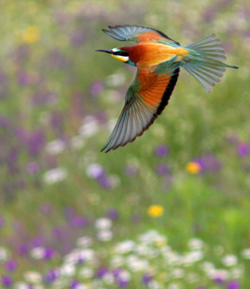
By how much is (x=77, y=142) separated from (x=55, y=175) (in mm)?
340

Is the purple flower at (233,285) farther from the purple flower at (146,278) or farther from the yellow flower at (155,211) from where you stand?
the yellow flower at (155,211)

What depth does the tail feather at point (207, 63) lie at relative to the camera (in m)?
0.98

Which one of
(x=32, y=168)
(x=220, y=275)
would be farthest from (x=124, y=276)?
(x=32, y=168)

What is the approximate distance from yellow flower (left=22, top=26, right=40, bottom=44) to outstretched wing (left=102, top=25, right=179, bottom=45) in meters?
4.47

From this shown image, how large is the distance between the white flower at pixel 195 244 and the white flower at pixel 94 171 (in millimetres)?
806

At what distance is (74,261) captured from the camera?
2.70 m

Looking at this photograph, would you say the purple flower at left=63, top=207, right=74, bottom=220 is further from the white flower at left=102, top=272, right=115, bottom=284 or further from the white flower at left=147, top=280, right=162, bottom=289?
the white flower at left=147, top=280, right=162, bottom=289

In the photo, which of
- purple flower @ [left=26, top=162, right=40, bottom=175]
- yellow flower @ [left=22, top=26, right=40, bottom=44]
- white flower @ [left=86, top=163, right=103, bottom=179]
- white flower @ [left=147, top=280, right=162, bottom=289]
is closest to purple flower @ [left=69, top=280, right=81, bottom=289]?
white flower @ [left=147, top=280, right=162, bottom=289]

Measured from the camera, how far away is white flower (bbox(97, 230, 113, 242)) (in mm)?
2879

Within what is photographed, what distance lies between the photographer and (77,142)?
11.9 feet

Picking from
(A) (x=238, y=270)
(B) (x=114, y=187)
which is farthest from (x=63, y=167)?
(A) (x=238, y=270)

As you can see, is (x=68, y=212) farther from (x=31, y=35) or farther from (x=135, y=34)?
(x=31, y=35)

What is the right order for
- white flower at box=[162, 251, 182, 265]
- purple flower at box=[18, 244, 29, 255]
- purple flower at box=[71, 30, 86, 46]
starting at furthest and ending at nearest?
purple flower at box=[71, 30, 86, 46]
purple flower at box=[18, 244, 29, 255]
white flower at box=[162, 251, 182, 265]

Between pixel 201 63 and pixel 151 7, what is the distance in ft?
15.8
